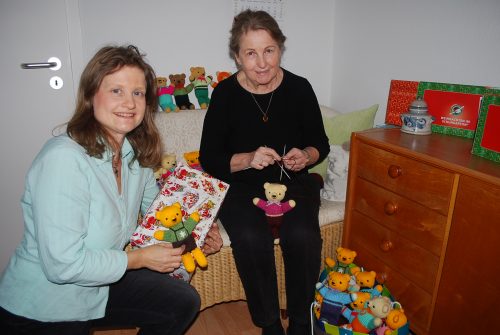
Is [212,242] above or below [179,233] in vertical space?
below

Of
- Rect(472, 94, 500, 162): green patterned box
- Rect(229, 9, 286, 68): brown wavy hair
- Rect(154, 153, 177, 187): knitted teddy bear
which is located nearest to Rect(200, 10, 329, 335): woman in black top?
Rect(229, 9, 286, 68): brown wavy hair

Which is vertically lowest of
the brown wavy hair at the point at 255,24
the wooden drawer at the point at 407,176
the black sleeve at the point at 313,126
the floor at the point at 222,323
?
the floor at the point at 222,323

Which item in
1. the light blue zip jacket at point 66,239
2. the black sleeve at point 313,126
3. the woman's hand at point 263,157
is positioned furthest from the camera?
the black sleeve at point 313,126

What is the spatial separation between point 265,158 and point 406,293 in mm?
768

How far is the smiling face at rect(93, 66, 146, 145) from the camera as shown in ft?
3.36

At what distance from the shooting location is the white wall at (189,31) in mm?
1880

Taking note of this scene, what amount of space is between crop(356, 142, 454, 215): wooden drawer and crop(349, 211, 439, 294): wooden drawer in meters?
0.19

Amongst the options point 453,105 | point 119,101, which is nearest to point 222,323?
point 119,101

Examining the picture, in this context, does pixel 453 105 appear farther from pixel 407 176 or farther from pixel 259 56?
pixel 259 56

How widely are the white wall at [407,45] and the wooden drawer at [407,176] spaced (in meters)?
0.53

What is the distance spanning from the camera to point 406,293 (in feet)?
4.60

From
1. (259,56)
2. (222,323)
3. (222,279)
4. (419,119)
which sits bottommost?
(222,323)

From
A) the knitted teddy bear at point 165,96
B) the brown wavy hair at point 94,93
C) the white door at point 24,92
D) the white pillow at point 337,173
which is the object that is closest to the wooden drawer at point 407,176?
the white pillow at point 337,173

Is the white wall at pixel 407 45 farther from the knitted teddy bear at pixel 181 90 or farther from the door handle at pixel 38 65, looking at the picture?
the door handle at pixel 38 65
